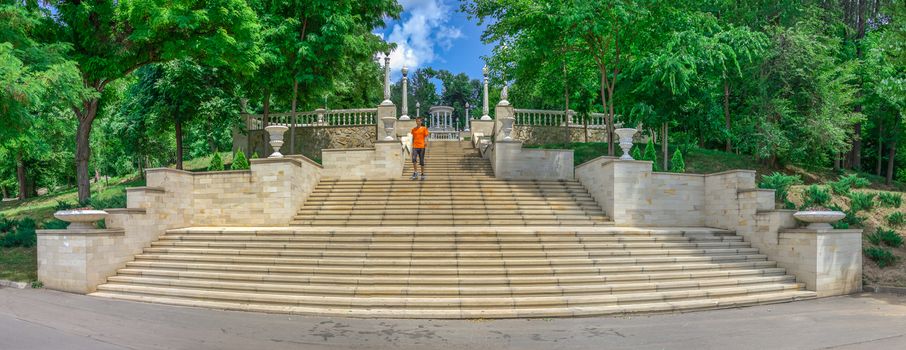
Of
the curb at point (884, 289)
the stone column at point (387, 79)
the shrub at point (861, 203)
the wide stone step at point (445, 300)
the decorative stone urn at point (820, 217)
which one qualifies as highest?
the stone column at point (387, 79)

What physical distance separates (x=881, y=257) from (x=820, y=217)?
276 centimetres

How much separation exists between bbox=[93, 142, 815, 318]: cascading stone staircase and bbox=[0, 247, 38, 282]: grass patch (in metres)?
2.28

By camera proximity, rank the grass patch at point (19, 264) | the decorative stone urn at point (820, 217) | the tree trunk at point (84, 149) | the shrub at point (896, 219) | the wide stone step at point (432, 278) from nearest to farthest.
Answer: the wide stone step at point (432, 278) < the decorative stone urn at point (820, 217) < the grass patch at point (19, 264) < the shrub at point (896, 219) < the tree trunk at point (84, 149)

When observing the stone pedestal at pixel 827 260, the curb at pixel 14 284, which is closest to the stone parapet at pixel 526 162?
the stone pedestal at pixel 827 260

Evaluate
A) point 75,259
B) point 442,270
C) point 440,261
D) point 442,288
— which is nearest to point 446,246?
point 440,261

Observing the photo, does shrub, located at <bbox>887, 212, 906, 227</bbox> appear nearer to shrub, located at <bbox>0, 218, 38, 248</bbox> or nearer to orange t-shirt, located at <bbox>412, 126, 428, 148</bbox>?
orange t-shirt, located at <bbox>412, 126, 428, 148</bbox>

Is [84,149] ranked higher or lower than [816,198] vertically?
higher

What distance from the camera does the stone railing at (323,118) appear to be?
24.6 m

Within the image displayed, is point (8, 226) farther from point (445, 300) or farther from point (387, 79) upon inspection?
point (387, 79)

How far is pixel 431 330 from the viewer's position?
24.1 feet

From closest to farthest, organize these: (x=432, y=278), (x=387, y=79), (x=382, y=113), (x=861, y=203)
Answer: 1. (x=432, y=278)
2. (x=861, y=203)
3. (x=382, y=113)
4. (x=387, y=79)

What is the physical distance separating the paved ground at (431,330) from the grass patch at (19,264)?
2712mm

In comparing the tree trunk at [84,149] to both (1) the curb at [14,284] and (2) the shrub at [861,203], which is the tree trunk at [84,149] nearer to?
(1) the curb at [14,284]

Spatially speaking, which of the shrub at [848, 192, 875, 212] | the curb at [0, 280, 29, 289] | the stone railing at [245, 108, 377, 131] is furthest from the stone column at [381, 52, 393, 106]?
the shrub at [848, 192, 875, 212]
